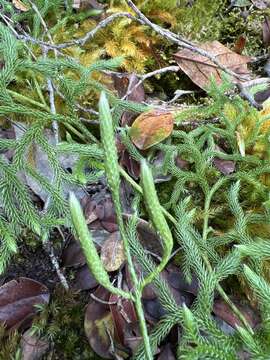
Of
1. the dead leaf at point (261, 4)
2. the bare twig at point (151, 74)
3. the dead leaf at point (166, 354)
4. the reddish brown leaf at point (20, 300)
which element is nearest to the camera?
the dead leaf at point (166, 354)

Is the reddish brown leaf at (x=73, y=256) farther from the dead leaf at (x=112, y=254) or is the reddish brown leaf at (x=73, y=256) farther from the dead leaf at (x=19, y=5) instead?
the dead leaf at (x=19, y=5)

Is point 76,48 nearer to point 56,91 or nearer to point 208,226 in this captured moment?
point 56,91

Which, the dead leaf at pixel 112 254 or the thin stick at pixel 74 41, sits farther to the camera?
the thin stick at pixel 74 41

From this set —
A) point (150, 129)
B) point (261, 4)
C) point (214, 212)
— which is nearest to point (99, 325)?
point (214, 212)

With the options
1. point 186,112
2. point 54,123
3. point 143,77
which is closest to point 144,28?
point 143,77

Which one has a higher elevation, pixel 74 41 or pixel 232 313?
pixel 74 41

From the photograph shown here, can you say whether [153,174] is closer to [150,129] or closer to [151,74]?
[150,129]

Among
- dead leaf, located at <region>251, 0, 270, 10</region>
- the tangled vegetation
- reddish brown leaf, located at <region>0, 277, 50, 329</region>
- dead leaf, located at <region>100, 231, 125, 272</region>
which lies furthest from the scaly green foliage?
dead leaf, located at <region>251, 0, 270, 10</region>

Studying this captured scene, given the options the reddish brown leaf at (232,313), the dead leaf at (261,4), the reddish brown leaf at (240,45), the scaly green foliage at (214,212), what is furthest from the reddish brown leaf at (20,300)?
the dead leaf at (261,4)
